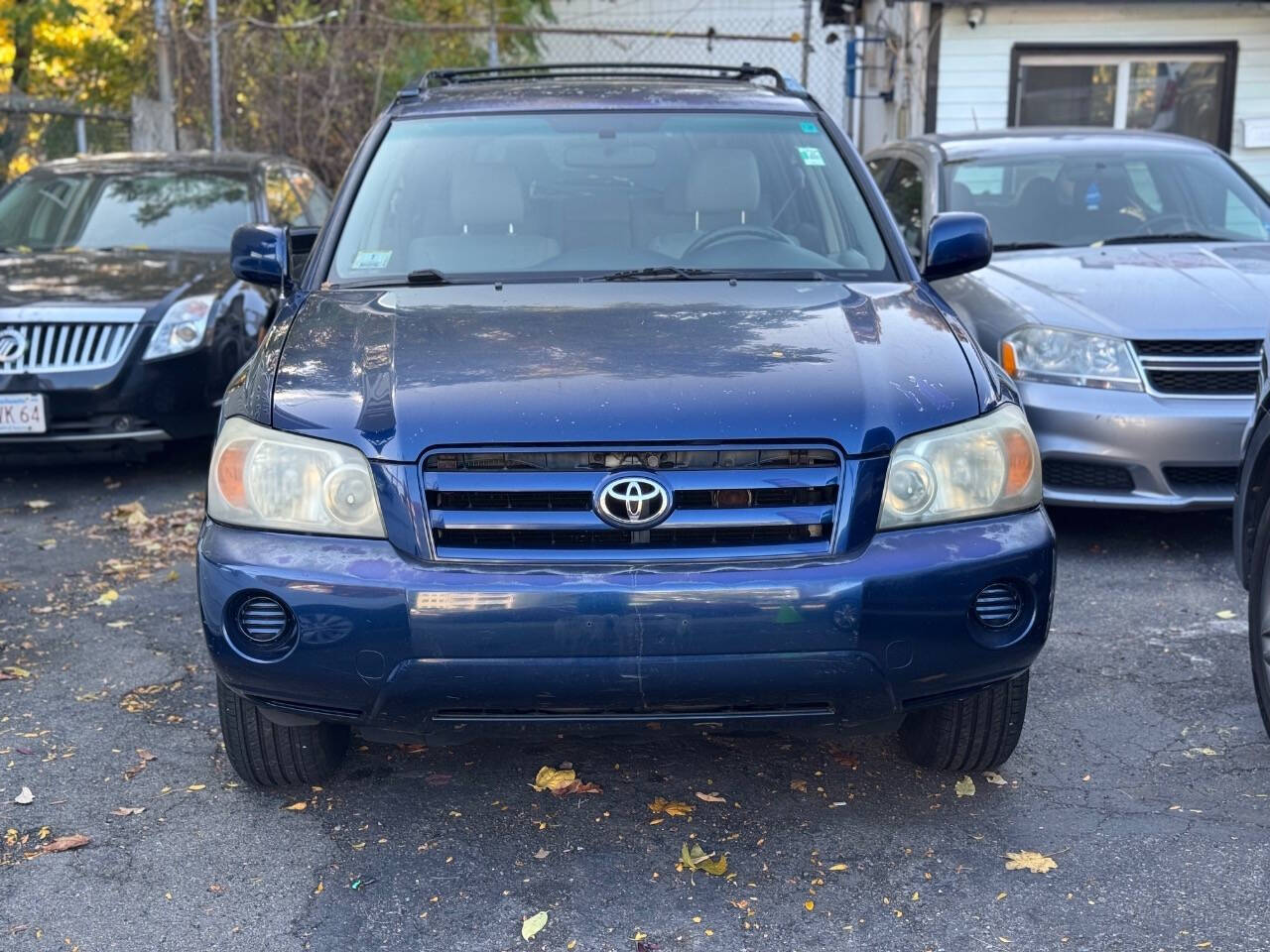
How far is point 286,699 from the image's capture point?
10.1ft

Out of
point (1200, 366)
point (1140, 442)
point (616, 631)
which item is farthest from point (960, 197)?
point (616, 631)

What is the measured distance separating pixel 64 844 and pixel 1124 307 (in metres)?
4.27

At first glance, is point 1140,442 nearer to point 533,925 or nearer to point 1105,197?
point 1105,197

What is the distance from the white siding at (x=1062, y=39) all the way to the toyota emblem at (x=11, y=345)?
8939 millimetres

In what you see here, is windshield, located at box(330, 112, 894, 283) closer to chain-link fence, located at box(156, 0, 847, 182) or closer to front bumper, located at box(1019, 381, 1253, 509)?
front bumper, located at box(1019, 381, 1253, 509)

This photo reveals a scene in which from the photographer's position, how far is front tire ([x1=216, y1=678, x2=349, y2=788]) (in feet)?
11.2

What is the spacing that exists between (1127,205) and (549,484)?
4.86 metres

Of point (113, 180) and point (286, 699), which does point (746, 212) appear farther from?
point (113, 180)

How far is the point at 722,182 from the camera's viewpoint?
14.6 ft

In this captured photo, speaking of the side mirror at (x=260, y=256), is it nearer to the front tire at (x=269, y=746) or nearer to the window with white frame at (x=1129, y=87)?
the front tire at (x=269, y=746)

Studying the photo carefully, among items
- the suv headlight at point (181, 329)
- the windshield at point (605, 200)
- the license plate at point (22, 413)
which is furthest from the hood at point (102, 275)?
the windshield at point (605, 200)

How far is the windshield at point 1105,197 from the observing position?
6766mm

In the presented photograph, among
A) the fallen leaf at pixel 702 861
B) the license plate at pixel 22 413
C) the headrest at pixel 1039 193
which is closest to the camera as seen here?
the fallen leaf at pixel 702 861

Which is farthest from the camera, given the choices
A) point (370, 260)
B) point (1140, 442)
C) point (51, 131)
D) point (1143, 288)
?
point (51, 131)
